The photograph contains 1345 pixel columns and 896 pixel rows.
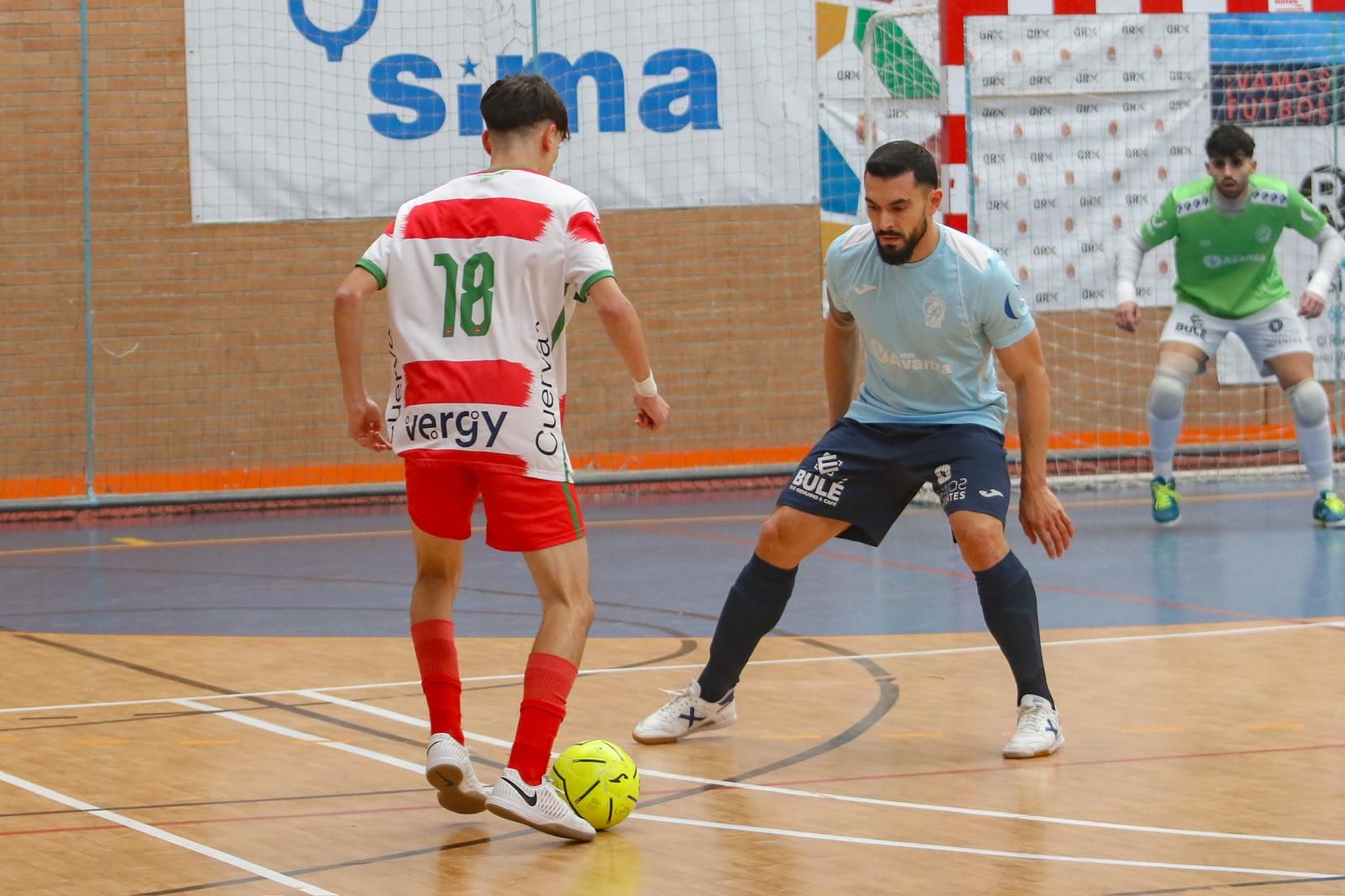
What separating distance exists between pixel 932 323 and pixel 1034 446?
18.1 inches

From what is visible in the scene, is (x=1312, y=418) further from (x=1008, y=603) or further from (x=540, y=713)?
(x=540, y=713)

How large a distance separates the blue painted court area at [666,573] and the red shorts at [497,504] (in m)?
2.77

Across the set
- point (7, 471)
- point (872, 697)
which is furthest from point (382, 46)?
point (872, 697)

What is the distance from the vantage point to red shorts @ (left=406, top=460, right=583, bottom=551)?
420cm

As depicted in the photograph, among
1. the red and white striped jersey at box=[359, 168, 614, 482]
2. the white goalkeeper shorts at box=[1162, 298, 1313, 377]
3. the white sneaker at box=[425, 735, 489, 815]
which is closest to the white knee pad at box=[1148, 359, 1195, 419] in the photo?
the white goalkeeper shorts at box=[1162, 298, 1313, 377]

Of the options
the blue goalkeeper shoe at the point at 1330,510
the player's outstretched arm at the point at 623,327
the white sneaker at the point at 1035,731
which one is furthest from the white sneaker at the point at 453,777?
the blue goalkeeper shoe at the point at 1330,510

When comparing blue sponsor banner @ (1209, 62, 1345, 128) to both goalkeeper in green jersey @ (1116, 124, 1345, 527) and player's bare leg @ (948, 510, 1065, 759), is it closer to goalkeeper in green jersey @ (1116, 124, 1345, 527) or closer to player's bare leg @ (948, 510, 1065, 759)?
goalkeeper in green jersey @ (1116, 124, 1345, 527)

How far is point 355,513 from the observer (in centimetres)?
1190

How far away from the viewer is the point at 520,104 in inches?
170

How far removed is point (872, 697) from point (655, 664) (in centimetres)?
96

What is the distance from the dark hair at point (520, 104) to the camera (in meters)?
4.32

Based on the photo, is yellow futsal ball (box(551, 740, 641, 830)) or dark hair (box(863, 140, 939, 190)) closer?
yellow futsal ball (box(551, 740, 641, 830))

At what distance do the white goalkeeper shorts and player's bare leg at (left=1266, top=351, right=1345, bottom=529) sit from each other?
0.19 feet

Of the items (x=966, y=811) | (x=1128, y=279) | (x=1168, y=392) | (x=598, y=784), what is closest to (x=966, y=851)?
(x=966, y=811)
